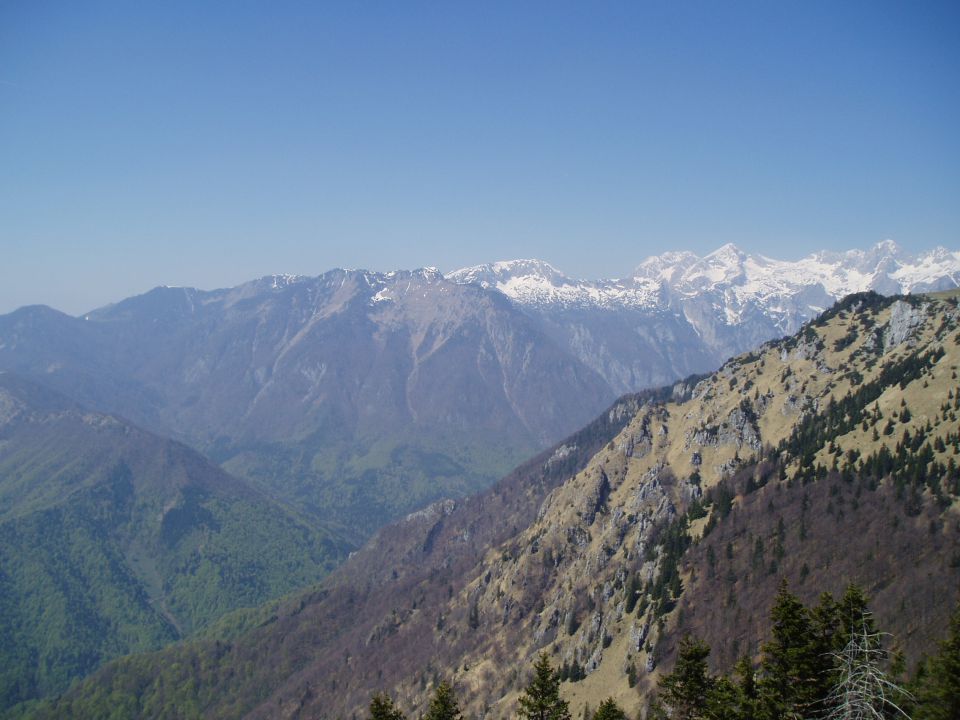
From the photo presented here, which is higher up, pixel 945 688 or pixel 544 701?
pixel 945 688

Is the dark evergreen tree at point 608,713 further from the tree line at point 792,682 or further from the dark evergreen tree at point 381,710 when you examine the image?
the dark evergreen tree at point 381,710

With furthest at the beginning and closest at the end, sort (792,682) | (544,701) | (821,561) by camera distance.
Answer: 1. (821,561)
2. (544,701)
3. (792,682)

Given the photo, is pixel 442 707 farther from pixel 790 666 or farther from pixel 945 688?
pixel 945 688

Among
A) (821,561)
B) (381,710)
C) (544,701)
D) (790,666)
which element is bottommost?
(821,561)

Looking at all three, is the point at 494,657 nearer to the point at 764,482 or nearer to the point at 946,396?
the point at 764,482

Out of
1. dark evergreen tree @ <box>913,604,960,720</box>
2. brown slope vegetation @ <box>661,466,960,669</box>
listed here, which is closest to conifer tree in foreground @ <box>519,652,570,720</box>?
dark evergreen tree @ <box>913,604,960,720</box>

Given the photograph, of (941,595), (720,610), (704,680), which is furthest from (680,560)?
(704,680)

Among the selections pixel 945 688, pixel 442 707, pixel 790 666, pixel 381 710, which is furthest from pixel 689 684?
pixel 381 710

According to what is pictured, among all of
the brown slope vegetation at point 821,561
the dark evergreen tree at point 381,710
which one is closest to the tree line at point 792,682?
the dark evergreen tree at point 381,710

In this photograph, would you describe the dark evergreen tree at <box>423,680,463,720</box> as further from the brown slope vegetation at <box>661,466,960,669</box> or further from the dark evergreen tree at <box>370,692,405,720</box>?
the brown slope vegetation at <box>661,466,960,669</box>

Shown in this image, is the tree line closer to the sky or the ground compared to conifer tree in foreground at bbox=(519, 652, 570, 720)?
closer to the sky

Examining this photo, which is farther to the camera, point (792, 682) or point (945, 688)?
point (792, 682)

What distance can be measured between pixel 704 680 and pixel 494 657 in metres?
157

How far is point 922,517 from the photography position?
122 metres
